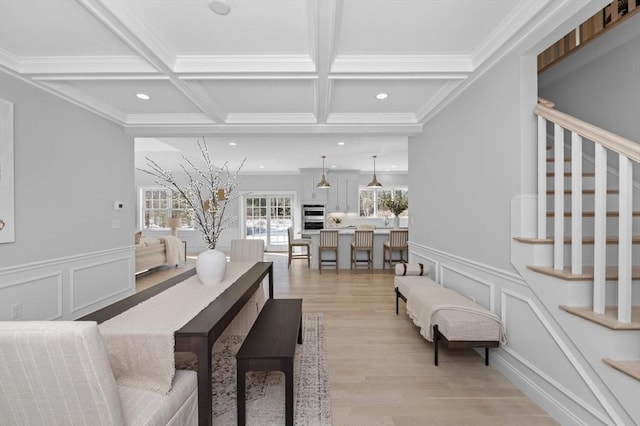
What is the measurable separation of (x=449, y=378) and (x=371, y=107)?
2829 millimetres

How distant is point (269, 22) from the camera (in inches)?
77.9

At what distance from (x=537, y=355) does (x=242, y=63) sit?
3.08m

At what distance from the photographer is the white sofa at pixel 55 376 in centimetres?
95

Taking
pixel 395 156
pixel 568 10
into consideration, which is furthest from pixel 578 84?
pixel 395 156

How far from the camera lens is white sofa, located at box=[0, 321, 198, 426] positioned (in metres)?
0.95

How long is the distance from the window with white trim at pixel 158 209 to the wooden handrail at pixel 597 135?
9.65m

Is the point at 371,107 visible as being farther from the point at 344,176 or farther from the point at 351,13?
the point at 344,176

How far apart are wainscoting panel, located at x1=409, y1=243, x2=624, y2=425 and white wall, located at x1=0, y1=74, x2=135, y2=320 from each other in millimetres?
4080

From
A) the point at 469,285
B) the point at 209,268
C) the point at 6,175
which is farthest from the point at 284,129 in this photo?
the point at 469,285

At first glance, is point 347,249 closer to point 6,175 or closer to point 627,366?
point 627,366

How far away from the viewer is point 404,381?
2.26 metres

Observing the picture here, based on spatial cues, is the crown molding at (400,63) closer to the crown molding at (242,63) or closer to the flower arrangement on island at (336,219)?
the crown molding at (242,63)

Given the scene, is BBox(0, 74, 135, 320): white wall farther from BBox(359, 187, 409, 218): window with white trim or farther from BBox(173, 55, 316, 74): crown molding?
BBox(359, 187, 409, 218): window with white trim

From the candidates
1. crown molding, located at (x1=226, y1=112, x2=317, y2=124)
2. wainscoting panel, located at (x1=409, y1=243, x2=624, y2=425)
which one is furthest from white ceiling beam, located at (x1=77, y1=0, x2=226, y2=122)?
wainscoting panel, located at (x1=409, y1=243, x2=624, y2=425)
